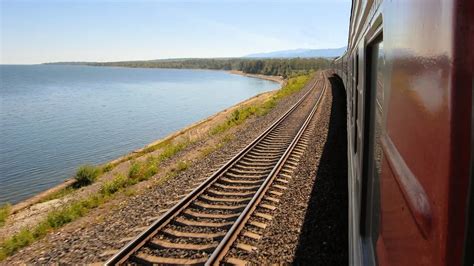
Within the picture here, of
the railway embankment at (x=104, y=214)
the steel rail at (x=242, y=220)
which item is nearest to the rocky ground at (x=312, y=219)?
the steel rail at (x=242, y=220)

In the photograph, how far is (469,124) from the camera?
0.62 meters

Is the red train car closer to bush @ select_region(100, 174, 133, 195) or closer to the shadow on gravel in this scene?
the shadow on gravel

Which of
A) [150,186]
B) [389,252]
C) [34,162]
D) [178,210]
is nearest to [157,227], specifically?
[178,210]

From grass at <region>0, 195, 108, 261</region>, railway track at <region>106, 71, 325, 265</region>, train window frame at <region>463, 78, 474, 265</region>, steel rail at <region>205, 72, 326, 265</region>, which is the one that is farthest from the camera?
grass at <region>0, 195, 108, 261</region>

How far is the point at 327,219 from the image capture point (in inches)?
255

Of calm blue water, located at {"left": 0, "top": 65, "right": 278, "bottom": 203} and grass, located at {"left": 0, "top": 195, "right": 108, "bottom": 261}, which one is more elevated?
grass, located at {"left": 0, "top": 195, "right": 108, "bottom": 261}

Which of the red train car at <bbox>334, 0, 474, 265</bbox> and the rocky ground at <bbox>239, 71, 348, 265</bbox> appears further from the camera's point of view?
the rocky ground at <bbox>239, 71, 348, 265</bbox>

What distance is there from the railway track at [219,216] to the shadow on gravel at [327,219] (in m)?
0.78

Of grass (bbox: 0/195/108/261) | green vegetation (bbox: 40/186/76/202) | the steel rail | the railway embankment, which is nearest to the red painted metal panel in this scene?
the steel rail

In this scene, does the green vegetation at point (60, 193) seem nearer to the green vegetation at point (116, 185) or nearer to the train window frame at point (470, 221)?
the green vegetation at point (116, 185)

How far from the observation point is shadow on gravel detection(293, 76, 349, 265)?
541cm

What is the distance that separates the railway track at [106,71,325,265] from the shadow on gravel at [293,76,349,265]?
2.55ft

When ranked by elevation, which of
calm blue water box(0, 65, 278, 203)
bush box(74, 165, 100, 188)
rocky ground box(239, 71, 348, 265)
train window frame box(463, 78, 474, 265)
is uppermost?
train window frame box(463, 78, 474, 265)

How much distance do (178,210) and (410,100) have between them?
21.5ft
